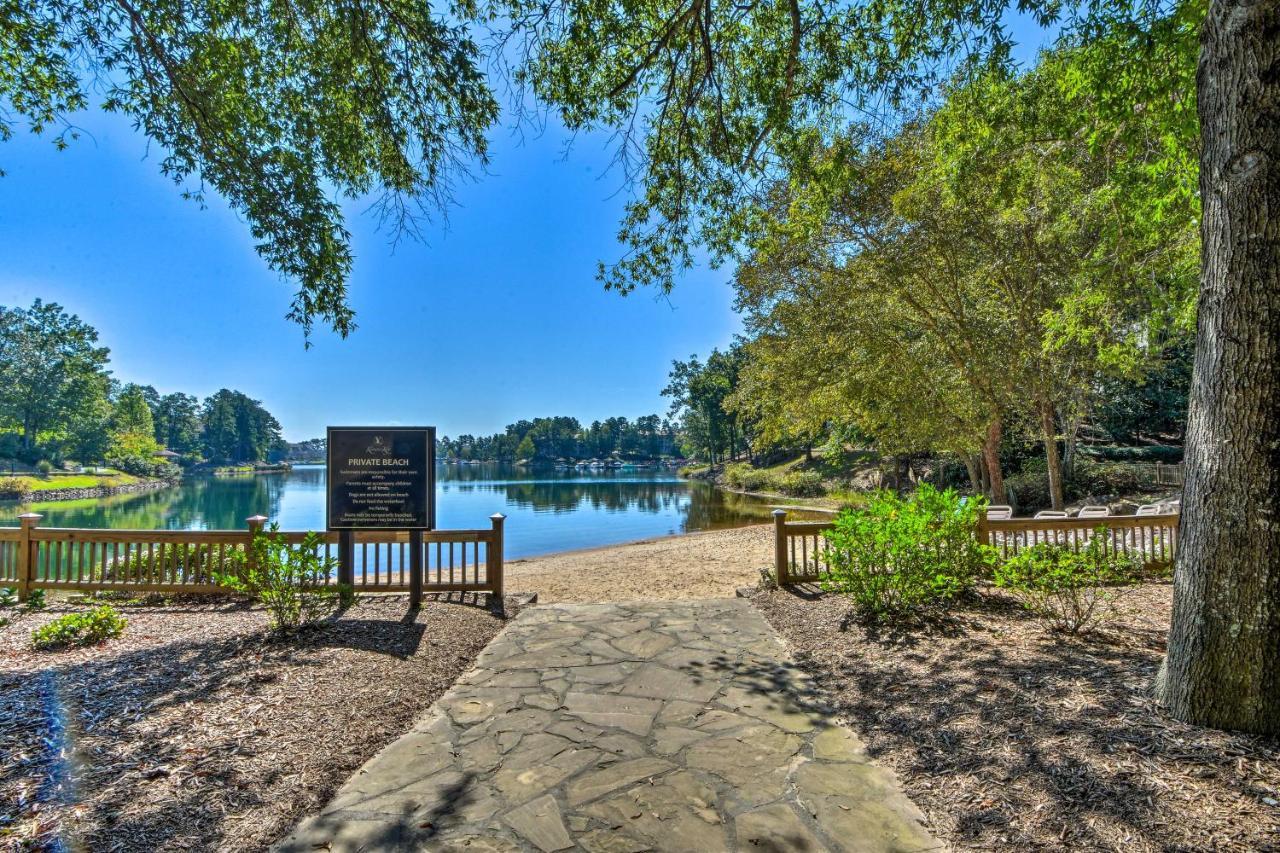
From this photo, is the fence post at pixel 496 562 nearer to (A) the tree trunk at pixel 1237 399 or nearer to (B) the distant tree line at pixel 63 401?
(A) the tree trunk at pixel 1237 399

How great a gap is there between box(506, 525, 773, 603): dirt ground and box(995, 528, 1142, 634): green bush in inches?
135


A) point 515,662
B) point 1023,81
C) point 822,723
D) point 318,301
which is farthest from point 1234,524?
point 318,301

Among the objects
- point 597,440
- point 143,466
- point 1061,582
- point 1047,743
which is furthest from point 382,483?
point 597,440

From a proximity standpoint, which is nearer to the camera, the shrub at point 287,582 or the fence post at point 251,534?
the shrub at point 287,582

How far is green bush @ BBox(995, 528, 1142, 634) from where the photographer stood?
3.84 meters

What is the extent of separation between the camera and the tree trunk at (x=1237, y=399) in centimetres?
226

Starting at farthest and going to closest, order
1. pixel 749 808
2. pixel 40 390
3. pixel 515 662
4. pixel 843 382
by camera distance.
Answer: pixel 40 390 → pixel 843 382 → pixel 515 662 → pixel 749 808

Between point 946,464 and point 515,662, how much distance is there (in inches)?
757

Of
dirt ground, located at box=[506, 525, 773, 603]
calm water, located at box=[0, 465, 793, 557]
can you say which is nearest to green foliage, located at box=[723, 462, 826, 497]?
calm water, located at box=[0, 465, 793, 557]

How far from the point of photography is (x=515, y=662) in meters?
4.07

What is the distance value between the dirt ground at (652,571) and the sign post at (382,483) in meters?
2.21

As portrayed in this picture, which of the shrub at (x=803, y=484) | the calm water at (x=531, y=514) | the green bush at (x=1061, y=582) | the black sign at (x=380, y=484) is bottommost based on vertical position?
the calm water at (x=531, y=514)

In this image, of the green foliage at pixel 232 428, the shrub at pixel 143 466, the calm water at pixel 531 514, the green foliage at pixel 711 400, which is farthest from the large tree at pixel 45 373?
the green foliage at pixel 711 400

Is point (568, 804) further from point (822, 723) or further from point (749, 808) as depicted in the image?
point (822, 723)
